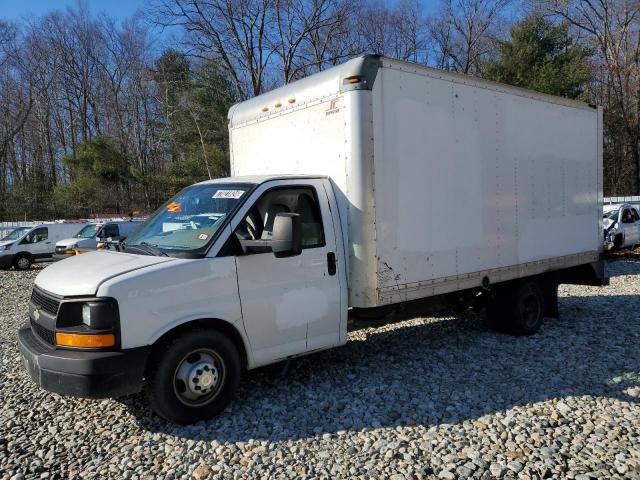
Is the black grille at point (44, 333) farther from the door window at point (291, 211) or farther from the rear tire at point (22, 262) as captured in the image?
the rear tire at point (22, 262)

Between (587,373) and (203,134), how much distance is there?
81.2ft

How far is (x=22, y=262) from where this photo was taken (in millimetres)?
21109

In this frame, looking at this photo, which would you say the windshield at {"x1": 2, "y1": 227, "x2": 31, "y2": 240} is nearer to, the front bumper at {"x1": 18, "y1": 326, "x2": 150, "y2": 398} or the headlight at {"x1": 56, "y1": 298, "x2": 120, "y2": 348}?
the front bumper at {"x1": 18, "y1": 326, "x2": 150, "y2": 398}

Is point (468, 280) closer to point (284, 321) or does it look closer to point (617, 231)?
point (284, 321)

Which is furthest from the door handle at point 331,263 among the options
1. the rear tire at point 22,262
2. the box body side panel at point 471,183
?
the rear tire at point 22,262

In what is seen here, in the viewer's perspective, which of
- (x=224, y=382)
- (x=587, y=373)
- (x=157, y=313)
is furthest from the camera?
(x=587, y=373)

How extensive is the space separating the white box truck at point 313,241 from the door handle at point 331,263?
1.2 inches

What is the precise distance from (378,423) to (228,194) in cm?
242

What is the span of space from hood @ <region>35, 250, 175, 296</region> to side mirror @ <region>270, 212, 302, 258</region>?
0.88 meters

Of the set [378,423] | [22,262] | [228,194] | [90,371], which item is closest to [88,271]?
[90,371]

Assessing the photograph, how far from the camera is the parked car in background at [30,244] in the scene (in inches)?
812

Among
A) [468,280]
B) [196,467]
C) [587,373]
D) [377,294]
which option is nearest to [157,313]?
[196,467]

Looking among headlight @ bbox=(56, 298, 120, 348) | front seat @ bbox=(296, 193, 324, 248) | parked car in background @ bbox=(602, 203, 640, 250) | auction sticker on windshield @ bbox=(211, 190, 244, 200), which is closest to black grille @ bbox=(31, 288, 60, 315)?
headlight @ bbox=(56, 298, 120, 348)

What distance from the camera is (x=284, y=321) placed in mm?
4793
